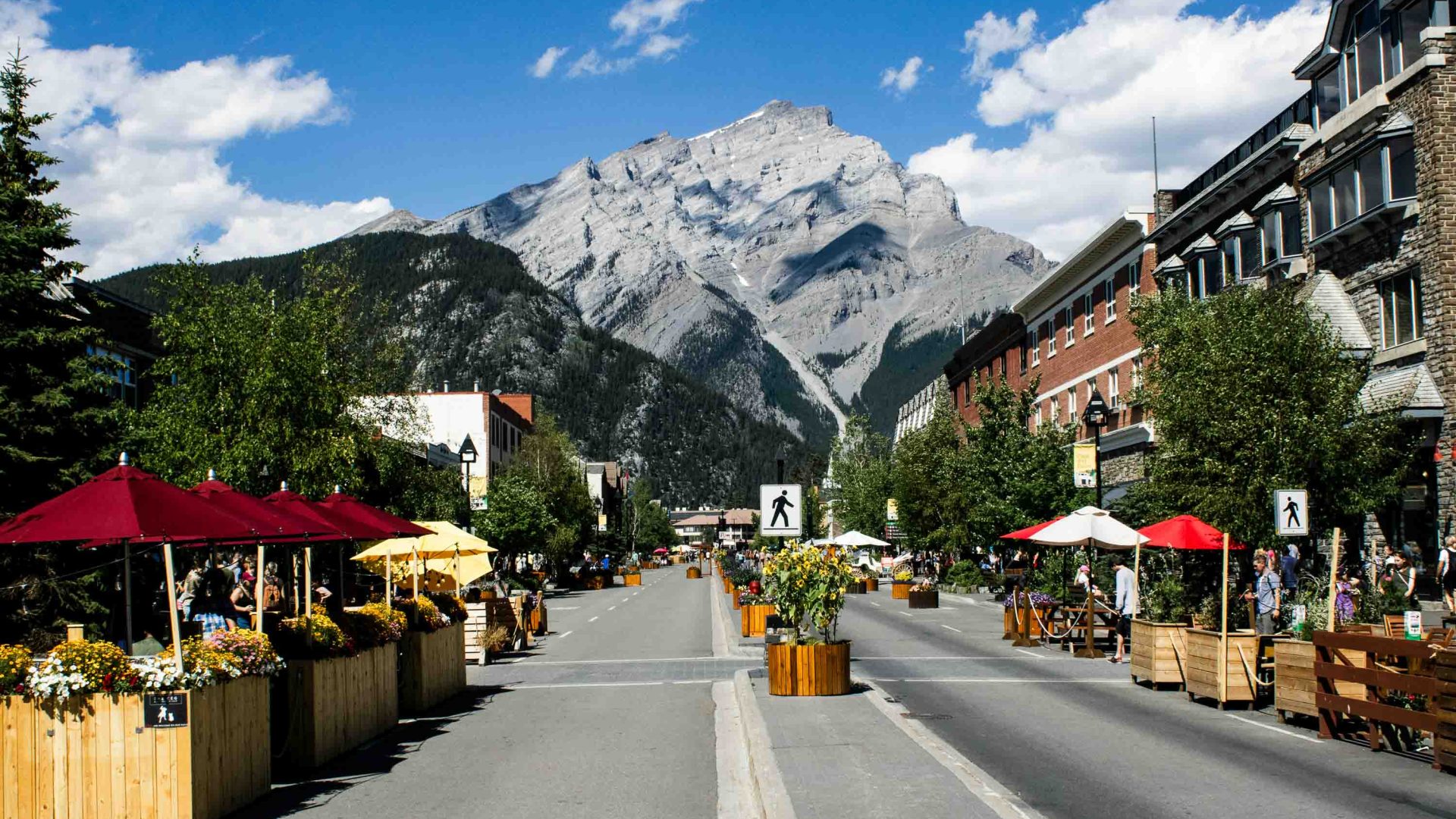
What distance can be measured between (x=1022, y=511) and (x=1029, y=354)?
22.1 meters

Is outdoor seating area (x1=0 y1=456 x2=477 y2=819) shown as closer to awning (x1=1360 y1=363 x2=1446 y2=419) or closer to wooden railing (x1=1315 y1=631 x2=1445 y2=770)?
wooden railing (x1=1315 y1=631 x2=1445 y2=770)

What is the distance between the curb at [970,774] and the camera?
9.45 metres

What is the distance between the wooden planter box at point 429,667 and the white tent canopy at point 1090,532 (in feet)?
42.1

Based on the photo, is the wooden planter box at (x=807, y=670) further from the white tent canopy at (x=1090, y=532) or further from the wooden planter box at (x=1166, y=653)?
the white tent canopy at (x=1090, y=532)

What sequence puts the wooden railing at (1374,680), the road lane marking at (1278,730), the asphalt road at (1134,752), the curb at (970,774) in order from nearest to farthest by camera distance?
the curb at (970,774)
the asphalt road at (1134,752)
the wooden railing at (1374,680)
the road lane marking at (1278,730)

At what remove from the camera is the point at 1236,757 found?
1266 centimetres

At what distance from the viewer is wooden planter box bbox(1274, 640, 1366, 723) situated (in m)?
14.0

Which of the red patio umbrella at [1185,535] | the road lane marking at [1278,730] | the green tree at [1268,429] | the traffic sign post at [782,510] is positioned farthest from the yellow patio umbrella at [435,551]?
the green tree at [1268,429]

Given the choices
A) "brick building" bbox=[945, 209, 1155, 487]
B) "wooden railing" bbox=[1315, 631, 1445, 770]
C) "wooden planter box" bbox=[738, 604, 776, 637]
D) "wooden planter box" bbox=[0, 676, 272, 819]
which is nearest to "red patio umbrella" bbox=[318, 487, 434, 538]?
"wooden planter box" bbox=[0, 676, 272, 819]

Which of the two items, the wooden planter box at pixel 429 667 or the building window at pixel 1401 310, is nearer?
the wooden planter box at pixel 429 667

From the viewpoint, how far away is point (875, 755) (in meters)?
11.9

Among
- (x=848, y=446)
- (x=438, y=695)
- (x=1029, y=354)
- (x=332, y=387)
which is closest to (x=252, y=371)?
(x=332, y=387)

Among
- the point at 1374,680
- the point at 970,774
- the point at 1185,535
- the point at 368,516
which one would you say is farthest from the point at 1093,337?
the point at 970,774

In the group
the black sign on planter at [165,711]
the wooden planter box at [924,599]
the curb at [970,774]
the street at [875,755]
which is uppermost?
the black sign on planter at [165,711]
